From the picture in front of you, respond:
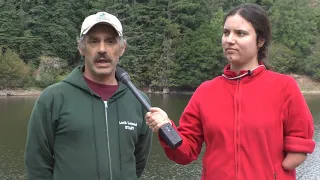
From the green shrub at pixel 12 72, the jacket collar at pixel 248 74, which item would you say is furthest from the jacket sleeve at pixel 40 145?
the green shrub at pixel 12 72

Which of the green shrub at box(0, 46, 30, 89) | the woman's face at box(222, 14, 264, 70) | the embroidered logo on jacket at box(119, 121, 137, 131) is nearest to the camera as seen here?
the woman's face at box(222, 14, 264, 70)

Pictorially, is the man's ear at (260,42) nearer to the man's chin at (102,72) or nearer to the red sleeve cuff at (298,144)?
the red sleeve cuff at (298,144)

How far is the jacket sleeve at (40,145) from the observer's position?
95.6 inches

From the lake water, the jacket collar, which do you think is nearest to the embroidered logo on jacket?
the jacket collar

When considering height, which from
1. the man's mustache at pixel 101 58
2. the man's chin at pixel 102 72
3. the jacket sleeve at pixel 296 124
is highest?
the man's mustache at pixel 101 58

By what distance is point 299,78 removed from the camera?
47438 millimetres

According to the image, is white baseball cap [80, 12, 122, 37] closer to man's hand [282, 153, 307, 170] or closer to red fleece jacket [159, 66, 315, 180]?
red fleece jacket [159, 66, 315, 180]

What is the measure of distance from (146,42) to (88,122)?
144 ft

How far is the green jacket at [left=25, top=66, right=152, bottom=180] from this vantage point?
2.43m

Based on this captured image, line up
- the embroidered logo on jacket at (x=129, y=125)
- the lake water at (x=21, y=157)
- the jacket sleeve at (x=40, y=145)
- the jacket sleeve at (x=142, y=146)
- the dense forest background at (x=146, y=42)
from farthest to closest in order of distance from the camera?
1. the dense forest background at (x=146, y=42)
2. the lake water at (x=21, y=157)
3. the jacket sleeve at (x=142, y=146)
4. the embroidered logo on jacket at (x=129, y=125)
5. the jacket sleeve at (x=40, y=145)

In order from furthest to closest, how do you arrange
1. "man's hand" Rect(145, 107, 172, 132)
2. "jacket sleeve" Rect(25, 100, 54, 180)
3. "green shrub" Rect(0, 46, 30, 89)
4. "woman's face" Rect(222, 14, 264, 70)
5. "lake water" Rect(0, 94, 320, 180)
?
"green shrub" Rect(0, 46, 30, 89) < "lake water" Rect(0, 94, 320, 180) < "jacket sleeve" Rect(25, 100, 54, 180) < "woman's face" Rect(222, 14, 264, 70) < "man's hand" Rect(145, 107, 172, 132)

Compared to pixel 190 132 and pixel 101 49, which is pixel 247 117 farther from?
pixel 101 49

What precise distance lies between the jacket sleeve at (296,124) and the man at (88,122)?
0.98 metres

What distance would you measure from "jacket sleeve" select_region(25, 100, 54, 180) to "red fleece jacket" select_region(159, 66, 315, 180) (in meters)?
0.73
